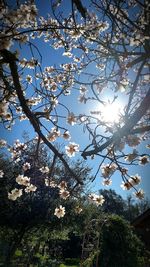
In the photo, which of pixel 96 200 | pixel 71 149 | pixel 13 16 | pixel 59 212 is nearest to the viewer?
pixel 13 16

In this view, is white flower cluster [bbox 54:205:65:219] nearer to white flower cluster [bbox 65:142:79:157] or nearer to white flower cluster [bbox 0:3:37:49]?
white flower cluster [bbox 65:142:79:157]

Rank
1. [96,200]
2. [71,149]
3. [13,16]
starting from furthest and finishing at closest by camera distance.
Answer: [96,200] < [71,149] < [13,16]

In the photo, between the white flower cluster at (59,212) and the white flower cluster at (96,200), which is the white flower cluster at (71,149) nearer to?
the white flower cluster at (96,200)

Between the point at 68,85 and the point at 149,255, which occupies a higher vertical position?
the point at 68,85

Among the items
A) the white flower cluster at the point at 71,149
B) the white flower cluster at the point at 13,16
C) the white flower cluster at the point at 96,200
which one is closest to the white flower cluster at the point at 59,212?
the white flower cluster at the point at 96,200

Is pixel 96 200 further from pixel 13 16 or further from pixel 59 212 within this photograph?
pixel 13 16

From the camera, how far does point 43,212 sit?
59.2 ft

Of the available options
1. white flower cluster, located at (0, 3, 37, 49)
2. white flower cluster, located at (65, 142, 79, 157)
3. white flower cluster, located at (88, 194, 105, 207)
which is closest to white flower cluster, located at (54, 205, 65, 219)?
white flower cluster, located at (88, 194, 105, 207)

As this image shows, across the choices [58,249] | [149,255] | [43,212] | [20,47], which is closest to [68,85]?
[20,47]

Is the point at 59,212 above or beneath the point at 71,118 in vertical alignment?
beneath

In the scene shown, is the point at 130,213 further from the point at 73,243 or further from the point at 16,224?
the point at 16,224

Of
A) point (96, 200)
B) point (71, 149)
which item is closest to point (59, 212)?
point (96, 200)

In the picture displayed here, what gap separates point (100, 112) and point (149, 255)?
17.4ft

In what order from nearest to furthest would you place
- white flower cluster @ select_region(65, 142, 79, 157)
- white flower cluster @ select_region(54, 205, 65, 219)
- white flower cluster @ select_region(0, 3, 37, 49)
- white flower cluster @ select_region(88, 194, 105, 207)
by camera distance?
white flower cluster @ select_region(0, 3, 37, 49), white flower cluster @ select_region(65, 142, 79, 157), white flower cluster @ select_region(88, 194, 105, 207), white flower cluster @ select_region(54, 205, 65, 219)
